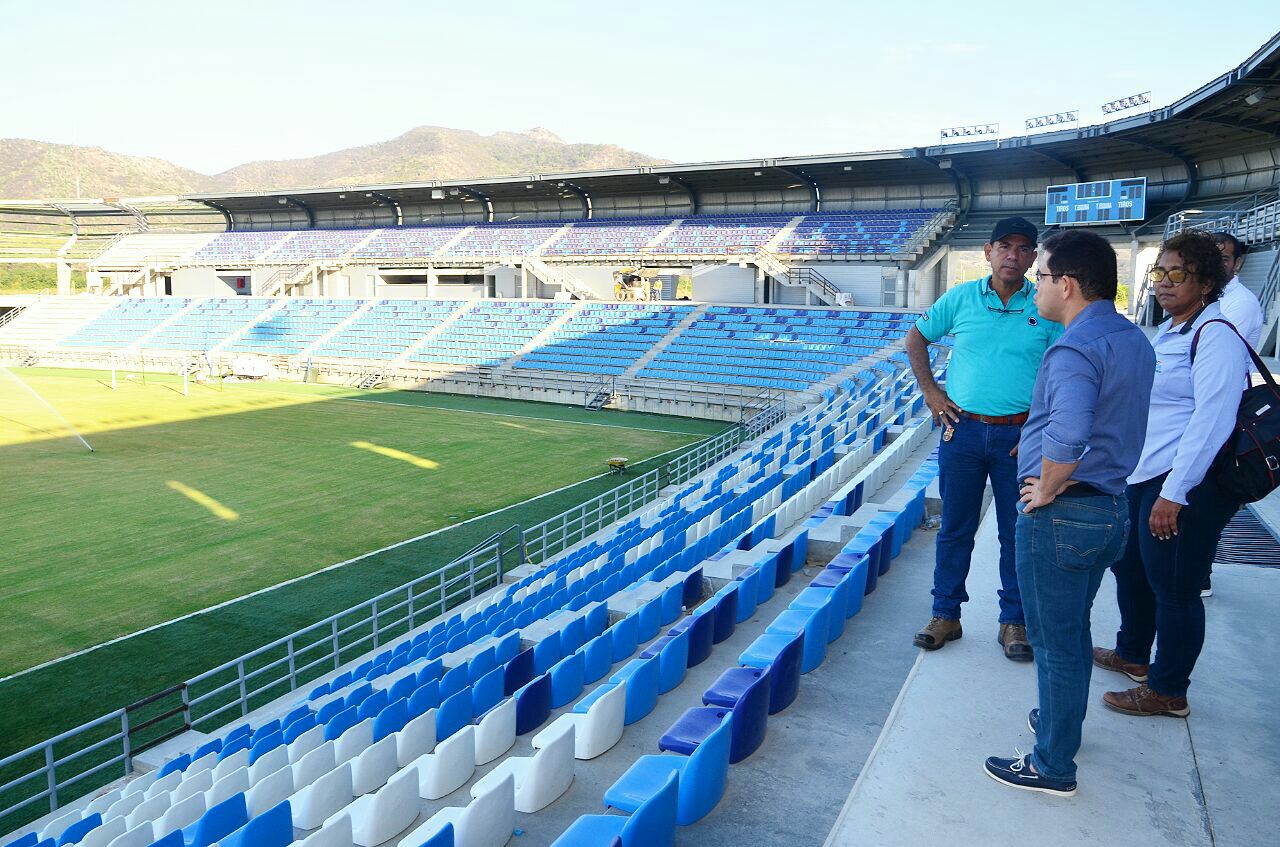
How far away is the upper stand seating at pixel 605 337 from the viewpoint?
3155cm

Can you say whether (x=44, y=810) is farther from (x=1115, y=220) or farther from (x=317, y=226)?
(x=317, y=226)

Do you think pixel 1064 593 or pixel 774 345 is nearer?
pixel 1064 593

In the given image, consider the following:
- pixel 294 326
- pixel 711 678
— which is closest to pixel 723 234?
pixel 294 326

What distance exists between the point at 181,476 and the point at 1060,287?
715 inches

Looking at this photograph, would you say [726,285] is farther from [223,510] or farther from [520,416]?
[223,510]

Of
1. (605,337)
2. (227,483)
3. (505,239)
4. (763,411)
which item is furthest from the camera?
(505,239)

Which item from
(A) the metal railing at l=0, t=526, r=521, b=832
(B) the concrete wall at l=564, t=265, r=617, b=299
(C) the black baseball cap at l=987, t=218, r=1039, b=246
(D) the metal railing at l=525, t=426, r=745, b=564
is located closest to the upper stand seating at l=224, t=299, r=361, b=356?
(B) the concrete wall at l=564, t=265, r=617, b=299

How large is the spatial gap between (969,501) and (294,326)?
40828mm

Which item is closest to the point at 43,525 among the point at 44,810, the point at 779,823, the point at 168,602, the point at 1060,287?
the point at 168,602

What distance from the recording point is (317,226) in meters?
52.7

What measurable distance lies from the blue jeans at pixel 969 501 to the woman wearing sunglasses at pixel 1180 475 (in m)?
0.52

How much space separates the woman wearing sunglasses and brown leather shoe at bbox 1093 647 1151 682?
0.11ft

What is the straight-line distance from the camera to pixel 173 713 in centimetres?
706

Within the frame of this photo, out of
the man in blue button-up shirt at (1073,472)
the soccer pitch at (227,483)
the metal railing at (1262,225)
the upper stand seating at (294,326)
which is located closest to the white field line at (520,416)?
the soccer pitch at (227,483)
